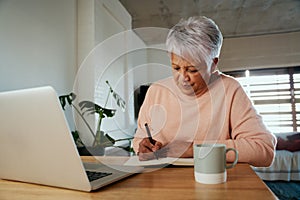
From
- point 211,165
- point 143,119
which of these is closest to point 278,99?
point 143,119

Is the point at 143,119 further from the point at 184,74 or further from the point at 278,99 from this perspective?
the point at 278,99

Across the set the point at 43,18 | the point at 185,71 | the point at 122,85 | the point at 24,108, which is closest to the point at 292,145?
the point at 122,85

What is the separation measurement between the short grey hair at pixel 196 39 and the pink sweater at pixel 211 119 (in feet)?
0.54

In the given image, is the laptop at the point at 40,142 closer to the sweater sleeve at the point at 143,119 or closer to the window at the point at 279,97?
the sweater sleeve at the point at 143,119

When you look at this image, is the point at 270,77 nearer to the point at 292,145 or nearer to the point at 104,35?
the point at 292,145

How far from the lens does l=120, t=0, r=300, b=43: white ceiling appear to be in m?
3.25

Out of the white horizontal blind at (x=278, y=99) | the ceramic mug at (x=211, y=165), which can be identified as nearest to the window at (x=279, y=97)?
the white horizontal blind at (x=278, y=99)

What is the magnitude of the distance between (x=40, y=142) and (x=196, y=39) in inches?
28.4

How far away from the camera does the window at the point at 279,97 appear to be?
176 inches

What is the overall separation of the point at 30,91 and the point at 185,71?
722mm

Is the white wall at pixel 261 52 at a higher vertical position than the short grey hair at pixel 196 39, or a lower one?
higher

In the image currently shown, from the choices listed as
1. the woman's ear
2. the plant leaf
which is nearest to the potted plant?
the plant leaf

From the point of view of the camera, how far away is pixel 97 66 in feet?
7.91

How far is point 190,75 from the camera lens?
1.08 metres
